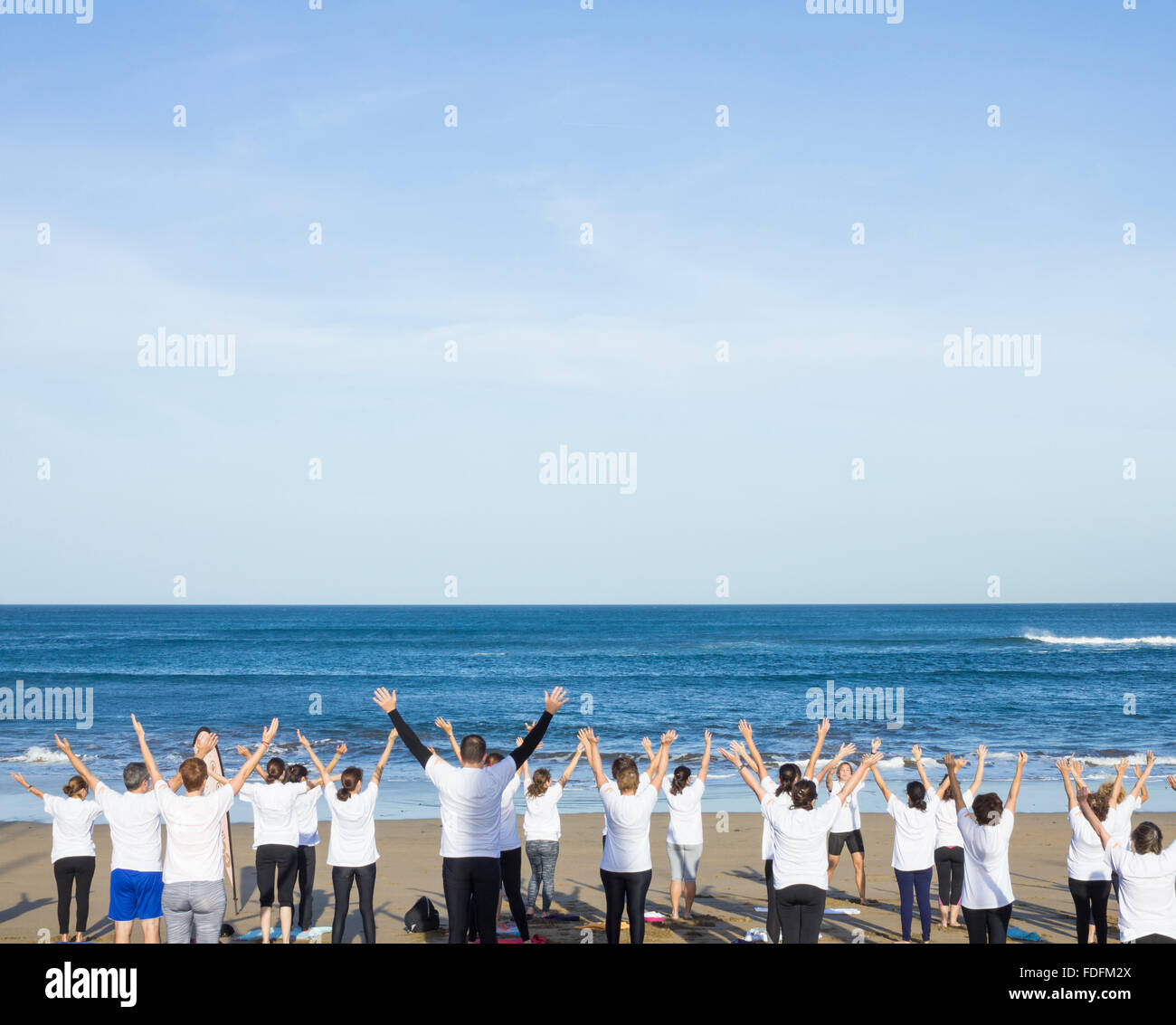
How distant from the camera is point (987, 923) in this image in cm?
699

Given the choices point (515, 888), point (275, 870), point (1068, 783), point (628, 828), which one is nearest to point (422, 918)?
point (515, 888)

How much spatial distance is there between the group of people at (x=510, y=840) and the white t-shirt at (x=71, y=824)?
0.05 ft

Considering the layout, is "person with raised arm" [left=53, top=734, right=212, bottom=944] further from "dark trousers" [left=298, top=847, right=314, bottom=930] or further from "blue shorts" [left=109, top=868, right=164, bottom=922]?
"dark trousers" [left=298, top=847, right=314, bottom=930]

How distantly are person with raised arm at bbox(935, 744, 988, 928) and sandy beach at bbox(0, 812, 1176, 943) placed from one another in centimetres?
26

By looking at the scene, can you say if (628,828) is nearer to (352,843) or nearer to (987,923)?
(352,843)

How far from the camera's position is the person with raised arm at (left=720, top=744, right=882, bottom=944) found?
21.6 ft

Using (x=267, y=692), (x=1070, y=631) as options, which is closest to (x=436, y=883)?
(x=267, y=692)

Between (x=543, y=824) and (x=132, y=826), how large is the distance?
4.19 metres

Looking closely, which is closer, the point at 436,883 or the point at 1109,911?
the point at 1109,911

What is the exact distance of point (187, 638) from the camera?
65500 millimetres

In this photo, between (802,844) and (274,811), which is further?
(274,811)

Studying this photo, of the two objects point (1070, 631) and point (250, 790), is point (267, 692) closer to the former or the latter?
point (250, 790)

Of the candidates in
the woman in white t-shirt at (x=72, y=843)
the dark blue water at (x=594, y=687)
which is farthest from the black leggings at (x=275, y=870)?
the dark blue water at (x=594, y=687)
